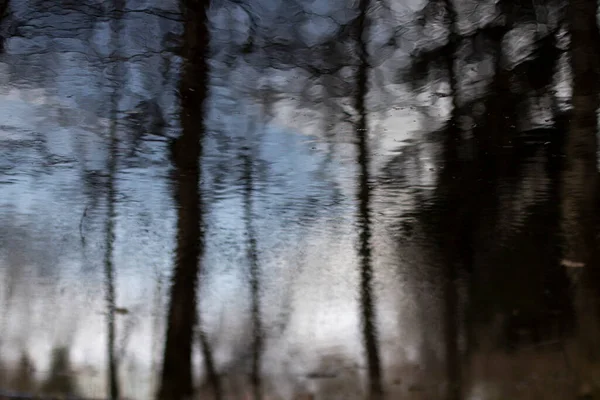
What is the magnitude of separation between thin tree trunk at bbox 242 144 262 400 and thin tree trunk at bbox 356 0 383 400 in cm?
80

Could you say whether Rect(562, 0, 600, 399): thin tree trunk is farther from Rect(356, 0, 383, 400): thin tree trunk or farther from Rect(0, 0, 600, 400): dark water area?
Rect(356, 0, 383, 400): thin tree trunk

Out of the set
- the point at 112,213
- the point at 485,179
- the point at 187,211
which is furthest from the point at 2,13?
the point at 485,179

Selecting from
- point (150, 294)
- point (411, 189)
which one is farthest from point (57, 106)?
point (411, 189)

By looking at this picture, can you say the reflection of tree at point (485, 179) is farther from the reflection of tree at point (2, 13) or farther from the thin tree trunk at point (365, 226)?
the reflection of tree at point (2, 13)

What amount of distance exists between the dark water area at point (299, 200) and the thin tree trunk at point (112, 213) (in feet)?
0.06

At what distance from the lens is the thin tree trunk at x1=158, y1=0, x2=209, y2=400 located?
156 inches

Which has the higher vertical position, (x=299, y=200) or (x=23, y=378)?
(x=299, y=200)

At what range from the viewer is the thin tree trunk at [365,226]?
13.1 ft

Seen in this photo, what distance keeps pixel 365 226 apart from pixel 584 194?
1731 mm

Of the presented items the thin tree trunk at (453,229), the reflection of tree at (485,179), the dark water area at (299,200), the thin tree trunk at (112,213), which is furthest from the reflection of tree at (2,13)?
the thin tree trunk at (453,229)

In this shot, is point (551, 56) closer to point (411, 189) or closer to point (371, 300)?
point (411, 189)

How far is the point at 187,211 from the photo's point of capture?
4445 millimetres

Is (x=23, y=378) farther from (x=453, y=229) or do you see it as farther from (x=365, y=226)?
(x=453, y=229)

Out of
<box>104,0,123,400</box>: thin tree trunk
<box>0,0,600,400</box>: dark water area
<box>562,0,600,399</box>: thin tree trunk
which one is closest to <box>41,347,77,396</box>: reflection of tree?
<box>0,0,600,400</box>: dark water area
